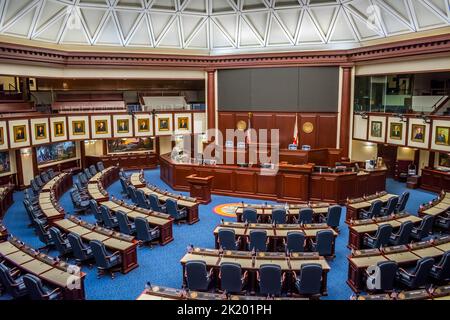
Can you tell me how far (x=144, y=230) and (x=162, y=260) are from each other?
1207 mm

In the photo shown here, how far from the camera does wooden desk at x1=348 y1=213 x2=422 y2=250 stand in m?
11.2

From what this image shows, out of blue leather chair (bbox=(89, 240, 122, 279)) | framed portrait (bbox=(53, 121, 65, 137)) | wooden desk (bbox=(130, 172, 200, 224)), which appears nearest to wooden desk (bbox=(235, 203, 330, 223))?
wooden desk (bbox=(130, 172, 200, 224))

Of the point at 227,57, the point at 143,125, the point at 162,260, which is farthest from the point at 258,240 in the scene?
the point at 227,57

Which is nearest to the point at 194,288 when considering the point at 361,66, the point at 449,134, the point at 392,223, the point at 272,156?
the point at 392,223

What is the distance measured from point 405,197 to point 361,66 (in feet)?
31.4

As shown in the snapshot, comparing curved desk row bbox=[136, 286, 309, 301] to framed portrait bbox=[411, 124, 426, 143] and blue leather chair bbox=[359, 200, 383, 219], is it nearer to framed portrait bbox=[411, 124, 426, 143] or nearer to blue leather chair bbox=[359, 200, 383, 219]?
blue leather chair bbox=[359, 200, 383, 219]

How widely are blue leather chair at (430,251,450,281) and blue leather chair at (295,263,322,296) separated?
298cm

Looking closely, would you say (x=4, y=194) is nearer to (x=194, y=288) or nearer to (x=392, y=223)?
(x=194, y=288)

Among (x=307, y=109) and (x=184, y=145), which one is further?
(x=184, y=145)

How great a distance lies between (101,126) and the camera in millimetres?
22578

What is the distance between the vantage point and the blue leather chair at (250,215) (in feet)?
41.9

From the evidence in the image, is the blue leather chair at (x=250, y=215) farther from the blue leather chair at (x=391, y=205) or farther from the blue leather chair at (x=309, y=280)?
the blue leather chair at (x=391, y=205)

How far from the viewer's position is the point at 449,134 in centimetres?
1617

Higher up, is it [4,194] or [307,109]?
[307,109]
